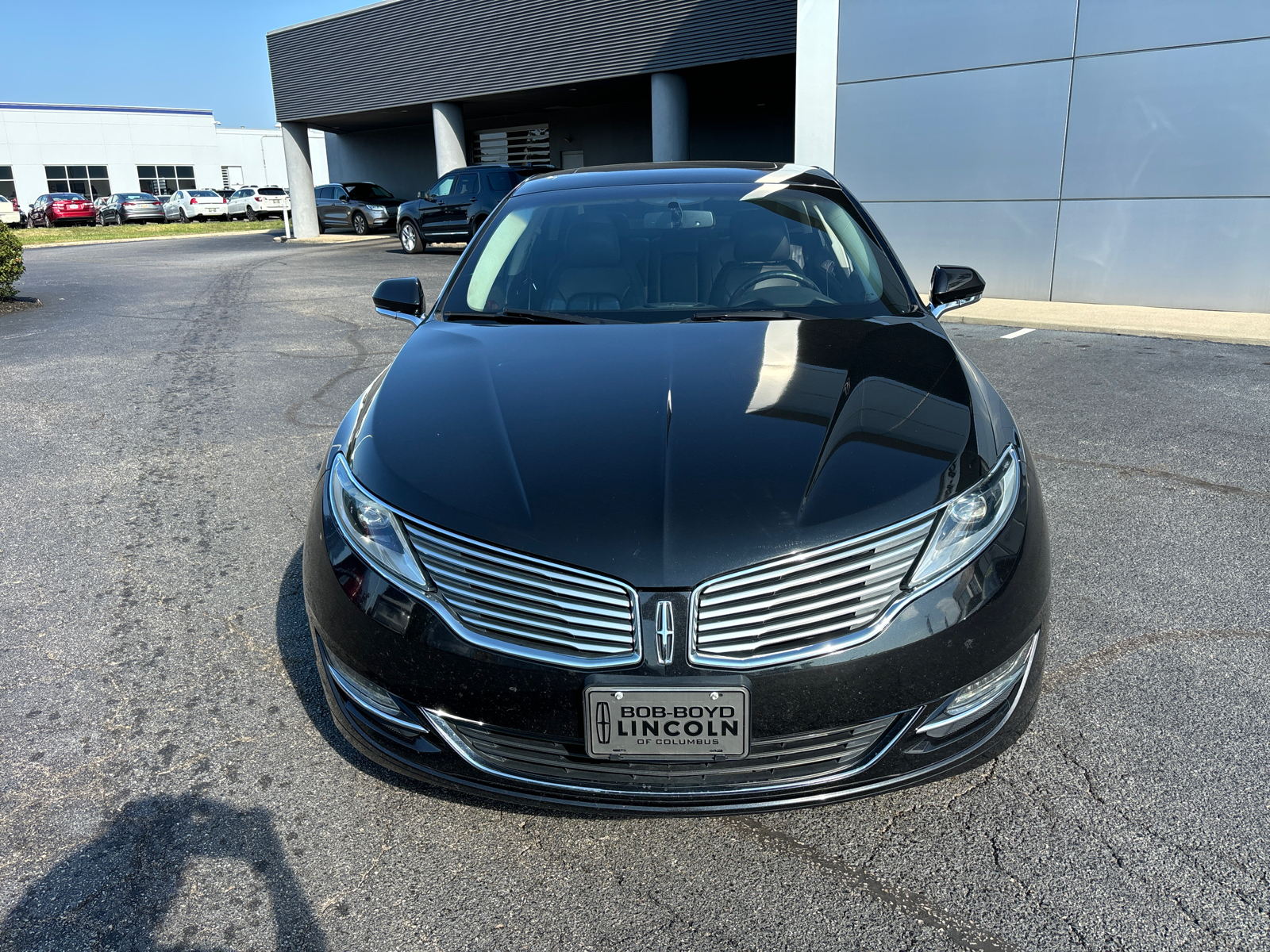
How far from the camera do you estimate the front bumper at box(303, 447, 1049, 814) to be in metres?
1.82

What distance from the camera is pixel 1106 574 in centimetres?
351

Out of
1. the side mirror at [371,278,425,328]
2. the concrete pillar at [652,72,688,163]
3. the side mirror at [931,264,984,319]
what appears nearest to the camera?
the side mirror at [371,278,425,328]

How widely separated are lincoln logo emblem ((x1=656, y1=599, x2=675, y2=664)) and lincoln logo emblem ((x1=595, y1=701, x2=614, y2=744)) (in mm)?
143

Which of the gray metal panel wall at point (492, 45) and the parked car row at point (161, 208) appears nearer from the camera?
the gray metal panel wall at point (492, 45)

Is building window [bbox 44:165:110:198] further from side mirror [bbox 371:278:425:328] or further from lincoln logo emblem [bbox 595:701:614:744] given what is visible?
lincoln logo emblem [bbox 595:701:614:744]

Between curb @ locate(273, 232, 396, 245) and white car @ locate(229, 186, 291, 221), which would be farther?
white car @ locate(229, 186, 291, 221)

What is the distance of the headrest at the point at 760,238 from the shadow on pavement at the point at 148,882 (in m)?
2.33

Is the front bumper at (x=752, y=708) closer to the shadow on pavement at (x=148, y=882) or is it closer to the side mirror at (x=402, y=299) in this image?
the shadow on pavement at (x=148, y=882)

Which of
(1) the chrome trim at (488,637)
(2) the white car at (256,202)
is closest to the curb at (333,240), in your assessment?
(2) the white car at (256,202)

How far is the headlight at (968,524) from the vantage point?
6.28ft

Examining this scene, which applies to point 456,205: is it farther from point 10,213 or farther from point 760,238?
point 10,213

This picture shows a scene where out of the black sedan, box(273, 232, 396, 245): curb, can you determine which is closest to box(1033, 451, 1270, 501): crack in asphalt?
the black sedan

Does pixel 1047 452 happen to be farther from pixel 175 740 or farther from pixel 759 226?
pixel 175 740

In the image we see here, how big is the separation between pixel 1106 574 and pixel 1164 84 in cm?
880
